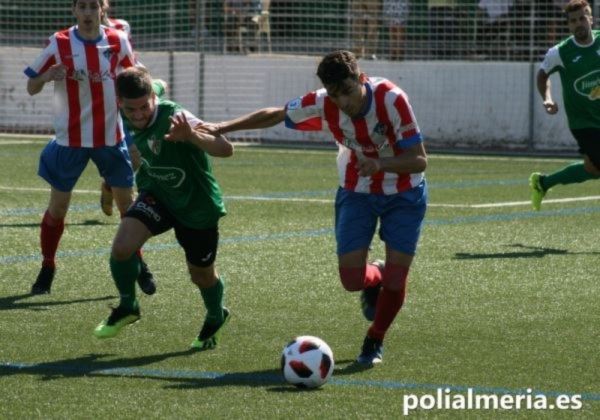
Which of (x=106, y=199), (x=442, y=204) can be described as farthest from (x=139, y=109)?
(x=442, y=204)

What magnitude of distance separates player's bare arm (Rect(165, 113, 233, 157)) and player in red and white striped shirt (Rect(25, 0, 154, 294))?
2546 mm

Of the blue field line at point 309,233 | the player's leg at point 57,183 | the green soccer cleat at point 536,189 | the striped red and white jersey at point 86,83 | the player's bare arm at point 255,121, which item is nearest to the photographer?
the player's bare arm at point 255,121

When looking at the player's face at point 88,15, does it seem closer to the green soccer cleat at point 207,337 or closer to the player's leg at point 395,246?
the green soccer cleat at point 207,337

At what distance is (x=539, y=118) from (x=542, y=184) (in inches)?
303

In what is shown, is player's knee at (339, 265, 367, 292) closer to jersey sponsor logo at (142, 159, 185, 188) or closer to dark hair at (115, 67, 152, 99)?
jersey sponsor logo at (142, 159, 185, 188)

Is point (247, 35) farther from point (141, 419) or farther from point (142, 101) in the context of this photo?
point (141, 419)

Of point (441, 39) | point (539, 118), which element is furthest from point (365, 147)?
point (441, 39)

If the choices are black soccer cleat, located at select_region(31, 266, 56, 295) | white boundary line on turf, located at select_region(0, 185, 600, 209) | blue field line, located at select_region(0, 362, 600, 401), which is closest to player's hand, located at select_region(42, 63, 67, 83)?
black soccer cleat, located at select_region(31, 266, 56, 295)

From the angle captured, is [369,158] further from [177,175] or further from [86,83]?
[86,83]

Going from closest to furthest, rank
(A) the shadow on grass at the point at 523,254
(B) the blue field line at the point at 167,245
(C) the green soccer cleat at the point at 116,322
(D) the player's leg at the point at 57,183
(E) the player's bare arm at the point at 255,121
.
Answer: (E) the player's bare arm at the point at 255,121 → (C) the green soccer cleat at the point at 116,322 → (D) the player's leg at the point at 57,183 → (B) the blue field line at the point at 167,245 → (A) the shadow on grass at the point at 523,254

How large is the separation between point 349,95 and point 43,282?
9.67ft

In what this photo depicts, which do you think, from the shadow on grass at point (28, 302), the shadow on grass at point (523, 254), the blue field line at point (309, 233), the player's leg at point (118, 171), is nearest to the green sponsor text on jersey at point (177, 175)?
the shadow on grass at point (28, 302)

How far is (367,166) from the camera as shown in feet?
20.9

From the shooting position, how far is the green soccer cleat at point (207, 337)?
7.14 m
